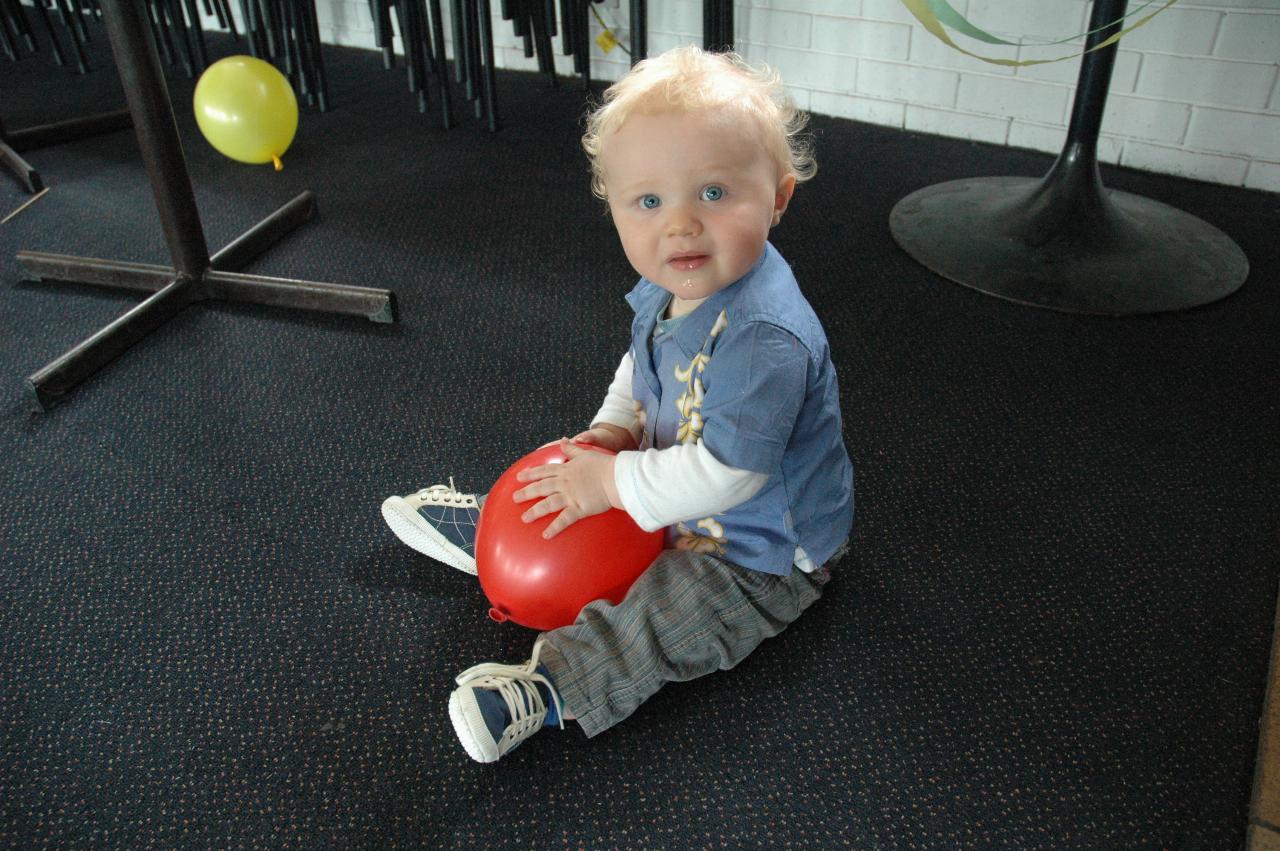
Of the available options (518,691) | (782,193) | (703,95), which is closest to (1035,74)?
(782,193)

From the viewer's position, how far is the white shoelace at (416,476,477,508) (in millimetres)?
1179

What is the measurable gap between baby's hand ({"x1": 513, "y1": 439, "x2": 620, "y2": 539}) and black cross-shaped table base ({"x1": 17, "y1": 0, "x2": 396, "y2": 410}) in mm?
848

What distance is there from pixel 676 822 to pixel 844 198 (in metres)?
1.72

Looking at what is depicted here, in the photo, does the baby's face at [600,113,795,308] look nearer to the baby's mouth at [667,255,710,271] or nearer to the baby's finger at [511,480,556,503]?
the baby's mouth at [667,255,710,271]

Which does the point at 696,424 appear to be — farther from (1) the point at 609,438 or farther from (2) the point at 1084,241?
(2) the point at 1084,241

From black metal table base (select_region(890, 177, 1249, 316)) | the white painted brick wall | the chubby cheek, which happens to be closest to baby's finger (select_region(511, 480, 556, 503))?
the chubby cheek

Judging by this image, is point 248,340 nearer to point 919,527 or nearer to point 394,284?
point 394,284

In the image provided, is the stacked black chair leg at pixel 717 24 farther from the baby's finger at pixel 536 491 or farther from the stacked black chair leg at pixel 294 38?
the baby's finger at pixel 536 491

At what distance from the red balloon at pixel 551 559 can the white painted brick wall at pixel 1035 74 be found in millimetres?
1538

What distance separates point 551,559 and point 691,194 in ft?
1.30

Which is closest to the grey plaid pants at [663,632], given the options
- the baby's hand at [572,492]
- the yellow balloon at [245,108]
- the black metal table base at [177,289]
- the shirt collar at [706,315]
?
the baby's hand at [572,492]

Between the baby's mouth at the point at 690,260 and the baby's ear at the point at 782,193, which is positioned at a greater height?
the baby's ear at the point at 782,193

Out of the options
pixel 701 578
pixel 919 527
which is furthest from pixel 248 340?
pixel 919 527

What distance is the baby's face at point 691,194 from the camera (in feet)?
2.78
